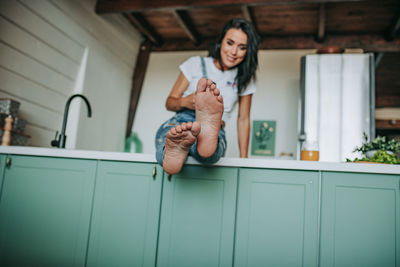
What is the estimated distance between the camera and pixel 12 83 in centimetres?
244

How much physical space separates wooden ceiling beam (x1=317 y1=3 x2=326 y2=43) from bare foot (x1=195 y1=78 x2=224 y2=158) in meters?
2.29

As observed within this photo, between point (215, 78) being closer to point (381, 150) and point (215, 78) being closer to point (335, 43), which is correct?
point (381, 150)

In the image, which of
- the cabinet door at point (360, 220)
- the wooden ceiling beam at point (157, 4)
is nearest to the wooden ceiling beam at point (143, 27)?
→ the wooden ceiling beam at point (157, 4)

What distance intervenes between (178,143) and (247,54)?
72cm

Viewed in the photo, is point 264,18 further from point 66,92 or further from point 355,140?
point 66,92

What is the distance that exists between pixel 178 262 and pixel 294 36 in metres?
3.01

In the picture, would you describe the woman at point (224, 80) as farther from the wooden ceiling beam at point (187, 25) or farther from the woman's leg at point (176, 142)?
the wooden ceiling beam at point (187, 25)

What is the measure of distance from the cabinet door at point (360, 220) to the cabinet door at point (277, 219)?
6 cm

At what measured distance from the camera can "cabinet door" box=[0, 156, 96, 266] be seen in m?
1.79

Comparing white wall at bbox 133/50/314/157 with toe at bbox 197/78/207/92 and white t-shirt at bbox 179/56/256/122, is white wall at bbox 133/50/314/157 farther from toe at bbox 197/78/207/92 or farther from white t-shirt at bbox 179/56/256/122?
toe at bbox 197/78/207/92

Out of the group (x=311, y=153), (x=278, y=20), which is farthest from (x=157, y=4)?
(x=311, y=153)

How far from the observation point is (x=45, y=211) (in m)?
Result: 1.86

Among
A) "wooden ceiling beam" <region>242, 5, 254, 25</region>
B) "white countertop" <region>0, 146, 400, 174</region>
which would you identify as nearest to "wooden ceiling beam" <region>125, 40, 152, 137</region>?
"wooden ceiling beam" <region>242, 5, 254, 25</region>

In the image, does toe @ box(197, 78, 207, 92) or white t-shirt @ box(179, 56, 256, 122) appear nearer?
toe @ box(197, 78, 207, 92)
